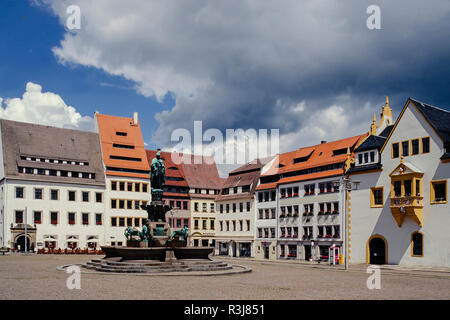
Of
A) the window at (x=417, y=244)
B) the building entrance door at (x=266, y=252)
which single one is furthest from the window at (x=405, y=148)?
the building entrance door at (x=266, y=252)

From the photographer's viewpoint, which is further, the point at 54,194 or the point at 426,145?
the point at 54,194

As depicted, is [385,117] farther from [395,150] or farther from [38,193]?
[38,193]

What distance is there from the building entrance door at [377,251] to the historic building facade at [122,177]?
1707 inches

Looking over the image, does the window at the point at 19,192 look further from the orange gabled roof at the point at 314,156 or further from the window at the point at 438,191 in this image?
the window at the point at 438,191

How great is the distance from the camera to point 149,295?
1952 centimetres

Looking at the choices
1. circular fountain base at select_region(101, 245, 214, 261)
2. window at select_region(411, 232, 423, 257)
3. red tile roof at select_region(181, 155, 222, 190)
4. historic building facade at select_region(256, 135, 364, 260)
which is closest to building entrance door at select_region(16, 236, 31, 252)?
red tile roof at select_region(181, 155, 222, 190)

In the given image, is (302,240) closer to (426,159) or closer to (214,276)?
(426,159)

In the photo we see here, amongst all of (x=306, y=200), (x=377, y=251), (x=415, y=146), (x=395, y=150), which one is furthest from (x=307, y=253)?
(x=415, y=146)

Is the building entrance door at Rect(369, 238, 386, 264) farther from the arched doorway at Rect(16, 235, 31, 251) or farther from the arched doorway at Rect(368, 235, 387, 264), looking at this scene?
the arched doorway at Rect(16, 235, 31, 251)

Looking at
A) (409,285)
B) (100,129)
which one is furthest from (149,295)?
(100,129)

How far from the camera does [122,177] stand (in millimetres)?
83750

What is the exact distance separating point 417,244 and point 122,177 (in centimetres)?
5045

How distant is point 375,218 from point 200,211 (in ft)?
146
